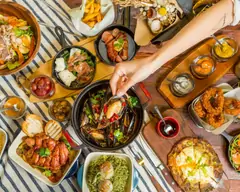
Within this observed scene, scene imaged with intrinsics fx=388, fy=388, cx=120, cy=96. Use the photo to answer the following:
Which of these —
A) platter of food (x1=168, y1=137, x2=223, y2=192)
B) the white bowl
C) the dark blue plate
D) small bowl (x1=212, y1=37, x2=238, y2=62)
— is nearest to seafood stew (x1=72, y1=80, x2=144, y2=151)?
the white bowl

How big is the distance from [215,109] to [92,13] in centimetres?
76

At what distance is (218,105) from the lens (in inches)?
70.9

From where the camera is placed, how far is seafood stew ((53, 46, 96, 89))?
6.16 feet

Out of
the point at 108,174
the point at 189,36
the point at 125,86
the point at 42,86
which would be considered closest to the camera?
the point at 189,36

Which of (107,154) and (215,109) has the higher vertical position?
(107,154)

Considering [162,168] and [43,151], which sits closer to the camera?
[43,151]

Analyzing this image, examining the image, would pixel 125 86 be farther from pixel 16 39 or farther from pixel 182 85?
pixel 16 39

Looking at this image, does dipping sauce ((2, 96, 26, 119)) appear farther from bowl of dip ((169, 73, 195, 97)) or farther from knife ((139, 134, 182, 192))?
bowl of dip ((169, 73, 195, 97))

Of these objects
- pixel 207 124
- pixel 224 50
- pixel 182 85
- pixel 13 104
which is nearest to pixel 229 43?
pixel 224 50

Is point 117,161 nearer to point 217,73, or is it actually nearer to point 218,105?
point 218,105

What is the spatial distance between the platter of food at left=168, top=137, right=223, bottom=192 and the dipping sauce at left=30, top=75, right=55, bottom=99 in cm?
66

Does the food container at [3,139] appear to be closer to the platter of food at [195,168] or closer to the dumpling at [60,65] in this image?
the dumpling at [60,65]

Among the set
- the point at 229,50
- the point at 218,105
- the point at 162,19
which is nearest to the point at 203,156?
the point at 218,105

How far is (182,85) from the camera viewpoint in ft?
6.17
